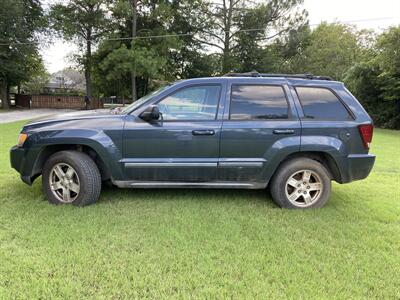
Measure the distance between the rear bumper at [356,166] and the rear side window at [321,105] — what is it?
1.66ft

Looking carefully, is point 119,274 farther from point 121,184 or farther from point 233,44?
point 233,44

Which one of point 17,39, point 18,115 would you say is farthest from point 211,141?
point 17,39

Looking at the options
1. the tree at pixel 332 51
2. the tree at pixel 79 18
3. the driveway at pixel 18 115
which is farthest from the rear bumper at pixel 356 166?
the tree at pixel 332 51

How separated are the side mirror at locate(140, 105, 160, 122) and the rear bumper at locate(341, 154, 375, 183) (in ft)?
7.95

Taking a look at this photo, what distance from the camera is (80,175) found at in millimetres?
3938

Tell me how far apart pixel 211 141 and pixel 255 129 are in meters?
0.56

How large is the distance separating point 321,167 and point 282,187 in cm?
57

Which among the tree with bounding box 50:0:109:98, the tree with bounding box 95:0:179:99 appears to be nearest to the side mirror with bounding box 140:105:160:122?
the tree with bounding box 95:0:179:99

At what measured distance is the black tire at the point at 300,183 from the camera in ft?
13.4

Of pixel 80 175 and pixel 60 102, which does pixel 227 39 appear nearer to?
pixel 60 102

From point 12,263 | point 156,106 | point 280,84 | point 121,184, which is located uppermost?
point 280,84

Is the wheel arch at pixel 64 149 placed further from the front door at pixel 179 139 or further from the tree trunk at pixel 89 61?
the tree trunk at pixel 89 61

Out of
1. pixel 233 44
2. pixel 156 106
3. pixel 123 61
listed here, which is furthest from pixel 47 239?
pixel 233 44

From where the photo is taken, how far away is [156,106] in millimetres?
3924
